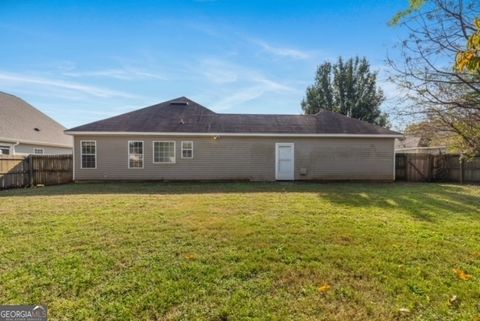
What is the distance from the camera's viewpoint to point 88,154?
15031mm

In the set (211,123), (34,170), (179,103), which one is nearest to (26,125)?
(34,170)

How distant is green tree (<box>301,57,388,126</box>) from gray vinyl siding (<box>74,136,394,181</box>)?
17.6 metres

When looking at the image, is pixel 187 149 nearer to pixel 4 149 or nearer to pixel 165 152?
pixel 165 152

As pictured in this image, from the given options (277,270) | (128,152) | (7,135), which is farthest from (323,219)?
(7,135)

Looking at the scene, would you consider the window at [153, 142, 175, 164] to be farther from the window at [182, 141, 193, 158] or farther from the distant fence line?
the distant fence line

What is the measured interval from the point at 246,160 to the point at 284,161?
194 cm

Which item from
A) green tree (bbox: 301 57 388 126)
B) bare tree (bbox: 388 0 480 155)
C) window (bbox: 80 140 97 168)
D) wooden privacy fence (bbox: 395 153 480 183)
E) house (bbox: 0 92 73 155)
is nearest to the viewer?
bare tree (bbox: 388 0 480 155)

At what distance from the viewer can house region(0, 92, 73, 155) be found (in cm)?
1680

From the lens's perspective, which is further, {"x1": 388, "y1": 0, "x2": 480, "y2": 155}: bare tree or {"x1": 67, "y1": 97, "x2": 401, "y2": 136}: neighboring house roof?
{"x1": 67, "y1": 97, "x2": 401, "y2": 136}: neighboring house roof

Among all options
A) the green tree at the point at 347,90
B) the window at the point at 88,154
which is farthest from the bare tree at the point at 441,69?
the green tree at the point at 347,90

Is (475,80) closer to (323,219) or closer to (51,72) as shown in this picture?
(323,219)

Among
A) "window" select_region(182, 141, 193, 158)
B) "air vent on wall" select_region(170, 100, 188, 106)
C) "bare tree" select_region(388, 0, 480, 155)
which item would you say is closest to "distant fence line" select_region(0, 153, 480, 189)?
"window" select_region(182, 141, 193, 158)

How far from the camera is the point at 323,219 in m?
6.44

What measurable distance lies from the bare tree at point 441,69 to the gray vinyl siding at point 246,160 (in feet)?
32.7
